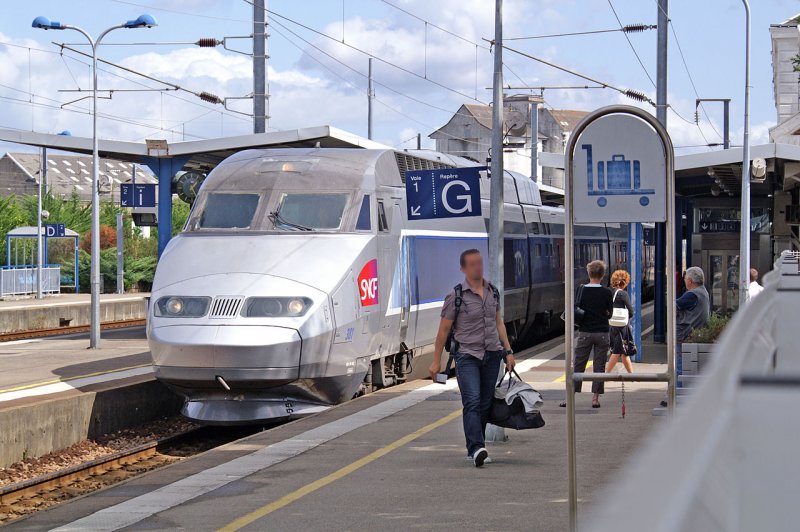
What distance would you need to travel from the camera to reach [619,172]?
696 cm

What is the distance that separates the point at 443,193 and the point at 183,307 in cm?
413

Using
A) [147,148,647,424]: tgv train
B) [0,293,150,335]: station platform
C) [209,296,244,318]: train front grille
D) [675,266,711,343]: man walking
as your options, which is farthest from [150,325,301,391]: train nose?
[0,293,150,335]: station platform

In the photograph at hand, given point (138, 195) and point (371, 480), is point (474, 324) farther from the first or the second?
point (138, 195)

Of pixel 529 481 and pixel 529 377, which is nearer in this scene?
pixel 529 481

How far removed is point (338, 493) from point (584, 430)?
13.3ft

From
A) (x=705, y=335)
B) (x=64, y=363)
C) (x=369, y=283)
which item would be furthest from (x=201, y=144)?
(x=705, y=335)

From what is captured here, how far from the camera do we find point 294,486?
9.21 meters

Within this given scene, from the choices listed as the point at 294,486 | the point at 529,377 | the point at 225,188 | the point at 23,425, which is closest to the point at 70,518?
the point at 294,486

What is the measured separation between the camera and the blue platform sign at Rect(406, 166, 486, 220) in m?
16.3

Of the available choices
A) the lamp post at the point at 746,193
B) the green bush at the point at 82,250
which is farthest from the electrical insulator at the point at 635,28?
the green bush at the point at 82,250

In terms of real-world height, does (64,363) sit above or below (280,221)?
below

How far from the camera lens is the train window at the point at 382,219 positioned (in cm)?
1586

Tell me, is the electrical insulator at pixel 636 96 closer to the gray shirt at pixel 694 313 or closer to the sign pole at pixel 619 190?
the gray shirt at pixel 694 313

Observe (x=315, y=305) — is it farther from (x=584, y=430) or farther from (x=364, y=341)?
(x=584, y=430)
